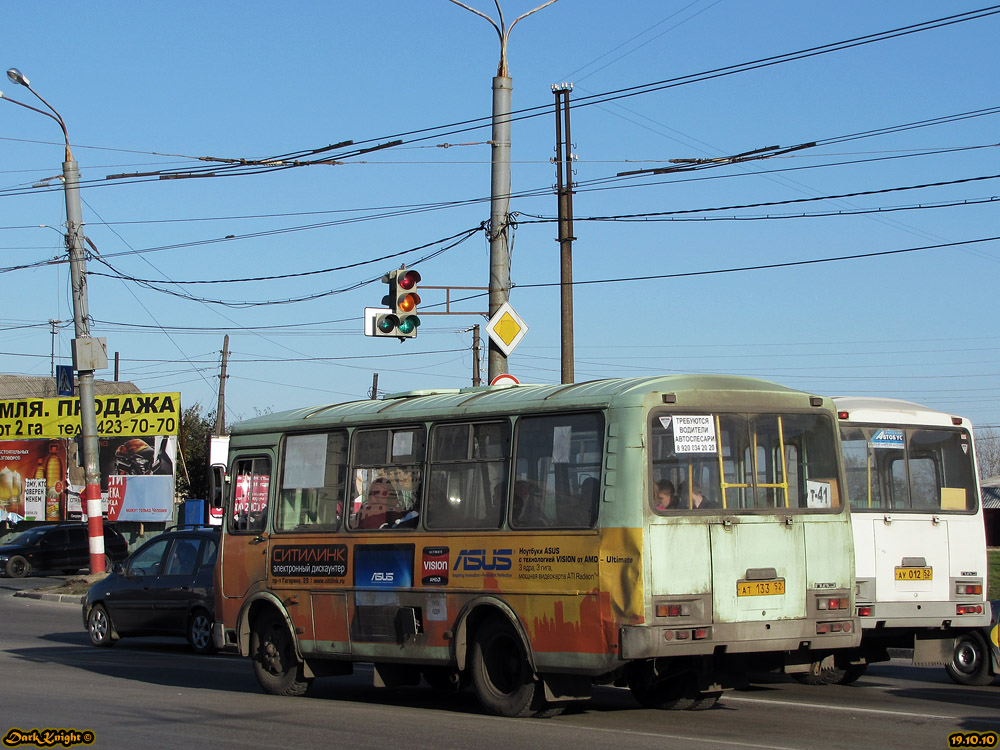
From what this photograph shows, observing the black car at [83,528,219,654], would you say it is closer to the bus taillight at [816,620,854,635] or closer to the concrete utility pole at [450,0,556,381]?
the concrete utility pole at [450,0,556,381]

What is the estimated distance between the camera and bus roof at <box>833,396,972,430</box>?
41.4 ft

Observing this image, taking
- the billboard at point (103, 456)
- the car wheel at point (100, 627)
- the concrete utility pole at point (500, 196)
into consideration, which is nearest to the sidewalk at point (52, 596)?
the car wheel at point (100, 627)

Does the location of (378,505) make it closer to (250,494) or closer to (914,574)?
(250,494)

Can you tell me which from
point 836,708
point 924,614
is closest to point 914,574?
point 924,614

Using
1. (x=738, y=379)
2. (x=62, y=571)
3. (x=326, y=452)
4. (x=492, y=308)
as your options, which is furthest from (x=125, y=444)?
(x=738, y=379)

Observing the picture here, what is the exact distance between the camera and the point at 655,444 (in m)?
9.49

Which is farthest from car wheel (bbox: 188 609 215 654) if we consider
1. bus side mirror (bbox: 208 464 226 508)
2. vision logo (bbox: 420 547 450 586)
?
vision logo (bbox: 420 547 450 586)

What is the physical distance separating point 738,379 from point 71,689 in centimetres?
703

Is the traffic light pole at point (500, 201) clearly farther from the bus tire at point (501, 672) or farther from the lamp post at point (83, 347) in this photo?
the lamp post at point (83, 347)

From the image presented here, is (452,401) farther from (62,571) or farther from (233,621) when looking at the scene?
(62,571)

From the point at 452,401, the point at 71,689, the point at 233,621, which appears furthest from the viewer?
the point at 233,621

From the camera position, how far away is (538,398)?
10.3 metres

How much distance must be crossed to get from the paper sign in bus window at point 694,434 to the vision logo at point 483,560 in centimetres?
167

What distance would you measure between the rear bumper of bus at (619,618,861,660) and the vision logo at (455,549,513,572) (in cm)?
140
